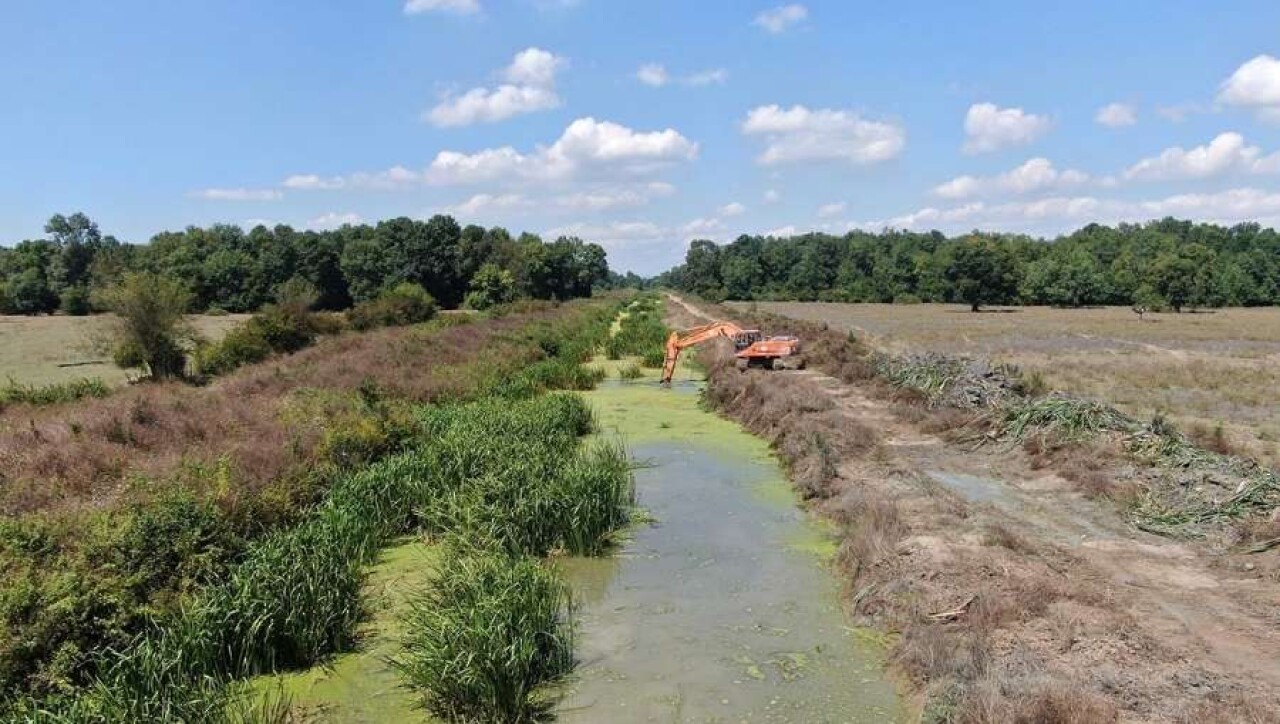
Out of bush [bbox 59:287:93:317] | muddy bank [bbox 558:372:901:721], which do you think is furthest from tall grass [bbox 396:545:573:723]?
bush [bbox 59:287:93:317]

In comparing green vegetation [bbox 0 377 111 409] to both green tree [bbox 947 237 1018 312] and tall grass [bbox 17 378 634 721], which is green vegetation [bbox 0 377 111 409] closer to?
tall grass [bbox 17 378 634 721]

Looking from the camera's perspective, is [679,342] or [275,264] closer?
[679,342]

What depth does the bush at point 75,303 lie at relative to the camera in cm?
7962

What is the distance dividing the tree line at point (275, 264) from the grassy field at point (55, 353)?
22.3 meters

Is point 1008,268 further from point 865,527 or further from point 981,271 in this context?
point 865,527

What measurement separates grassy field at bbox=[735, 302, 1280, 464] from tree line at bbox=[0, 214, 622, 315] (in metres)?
50.4

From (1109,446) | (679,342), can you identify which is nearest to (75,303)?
(679,342)

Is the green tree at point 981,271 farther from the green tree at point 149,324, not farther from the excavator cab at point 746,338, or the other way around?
the green tree at point 149,324

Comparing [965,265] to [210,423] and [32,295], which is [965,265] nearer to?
[210,423]

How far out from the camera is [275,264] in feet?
286

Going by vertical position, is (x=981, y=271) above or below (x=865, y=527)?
above

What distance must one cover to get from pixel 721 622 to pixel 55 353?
48448 millimetres

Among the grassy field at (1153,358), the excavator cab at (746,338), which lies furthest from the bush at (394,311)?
the grassy field at (1153,358)

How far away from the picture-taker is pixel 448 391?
23.1 meters
